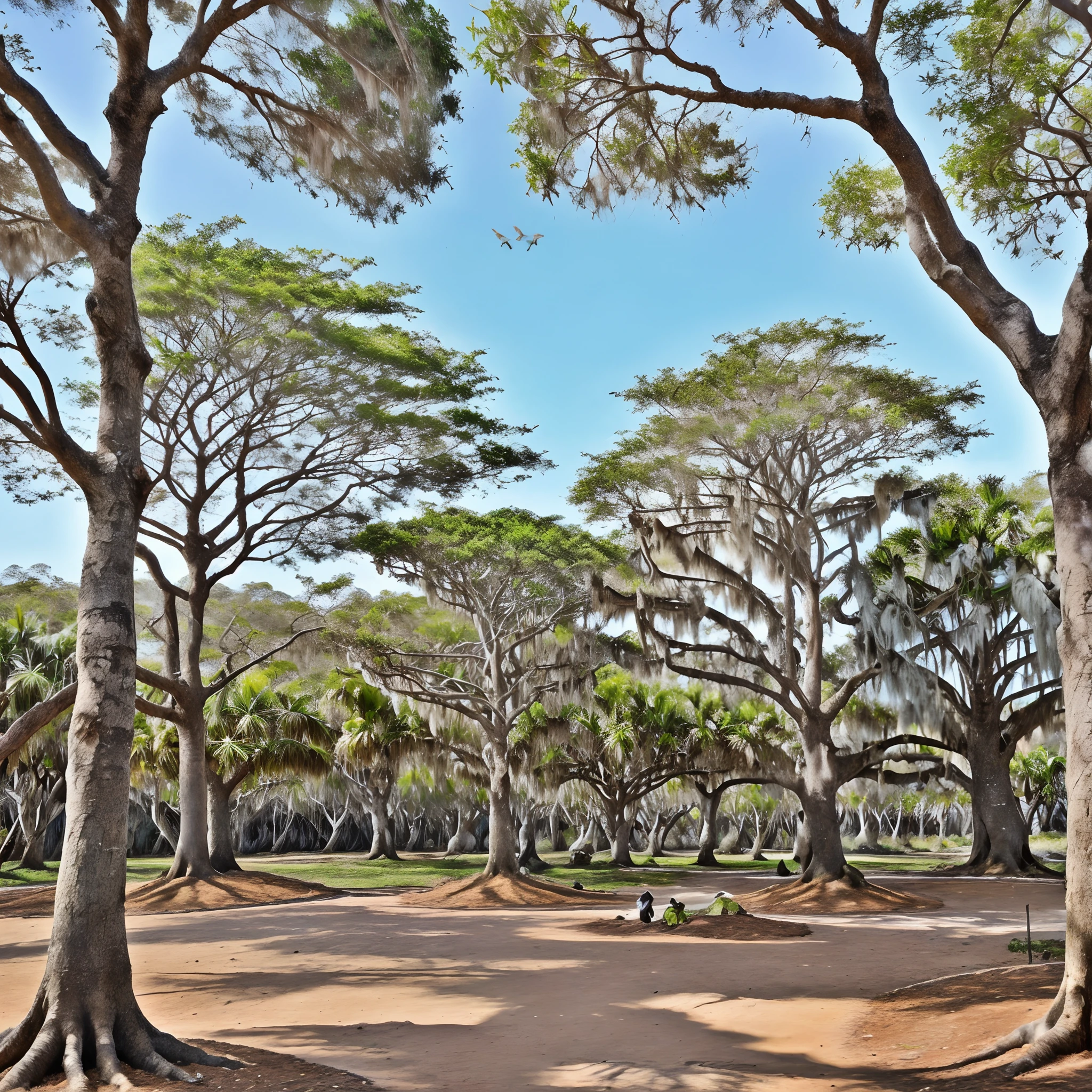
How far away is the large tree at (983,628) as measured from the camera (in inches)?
891

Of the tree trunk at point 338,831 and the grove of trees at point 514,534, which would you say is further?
the tree trunk at point 338,831

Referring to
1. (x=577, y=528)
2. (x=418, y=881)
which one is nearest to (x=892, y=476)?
(x=577, y=528)

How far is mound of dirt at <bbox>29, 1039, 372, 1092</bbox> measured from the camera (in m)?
5.66

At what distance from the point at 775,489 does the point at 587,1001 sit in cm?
1251

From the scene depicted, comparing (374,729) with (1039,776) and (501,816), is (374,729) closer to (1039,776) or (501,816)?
(501,816)

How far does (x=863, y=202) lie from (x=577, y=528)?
12.7 m

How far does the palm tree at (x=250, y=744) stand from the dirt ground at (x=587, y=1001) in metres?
7.51

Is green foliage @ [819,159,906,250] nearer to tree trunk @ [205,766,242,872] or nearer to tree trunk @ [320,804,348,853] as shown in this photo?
tree trunk @ [205,766,242,872]

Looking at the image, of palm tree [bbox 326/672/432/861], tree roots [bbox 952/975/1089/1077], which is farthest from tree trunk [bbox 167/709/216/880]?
tree roots [bbox 952/975/1089/1077]

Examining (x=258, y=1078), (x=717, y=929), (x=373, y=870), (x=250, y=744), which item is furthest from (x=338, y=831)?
(x=258, y=1078)

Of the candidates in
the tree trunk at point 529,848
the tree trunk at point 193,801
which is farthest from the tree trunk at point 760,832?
the tree trunk at point 193,801

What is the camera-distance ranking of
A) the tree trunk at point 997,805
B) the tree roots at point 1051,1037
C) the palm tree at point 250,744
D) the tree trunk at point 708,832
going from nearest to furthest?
1. the tree roots at point 1051,1037
2. the palm tree at point 250,744
3. the tree trunk at point 997,805
4. the tree trunk at point 708,832

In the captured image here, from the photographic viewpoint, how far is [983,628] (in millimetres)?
23156

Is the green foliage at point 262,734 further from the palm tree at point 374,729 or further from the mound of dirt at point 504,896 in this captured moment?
the mound of dirt at point 504,896
